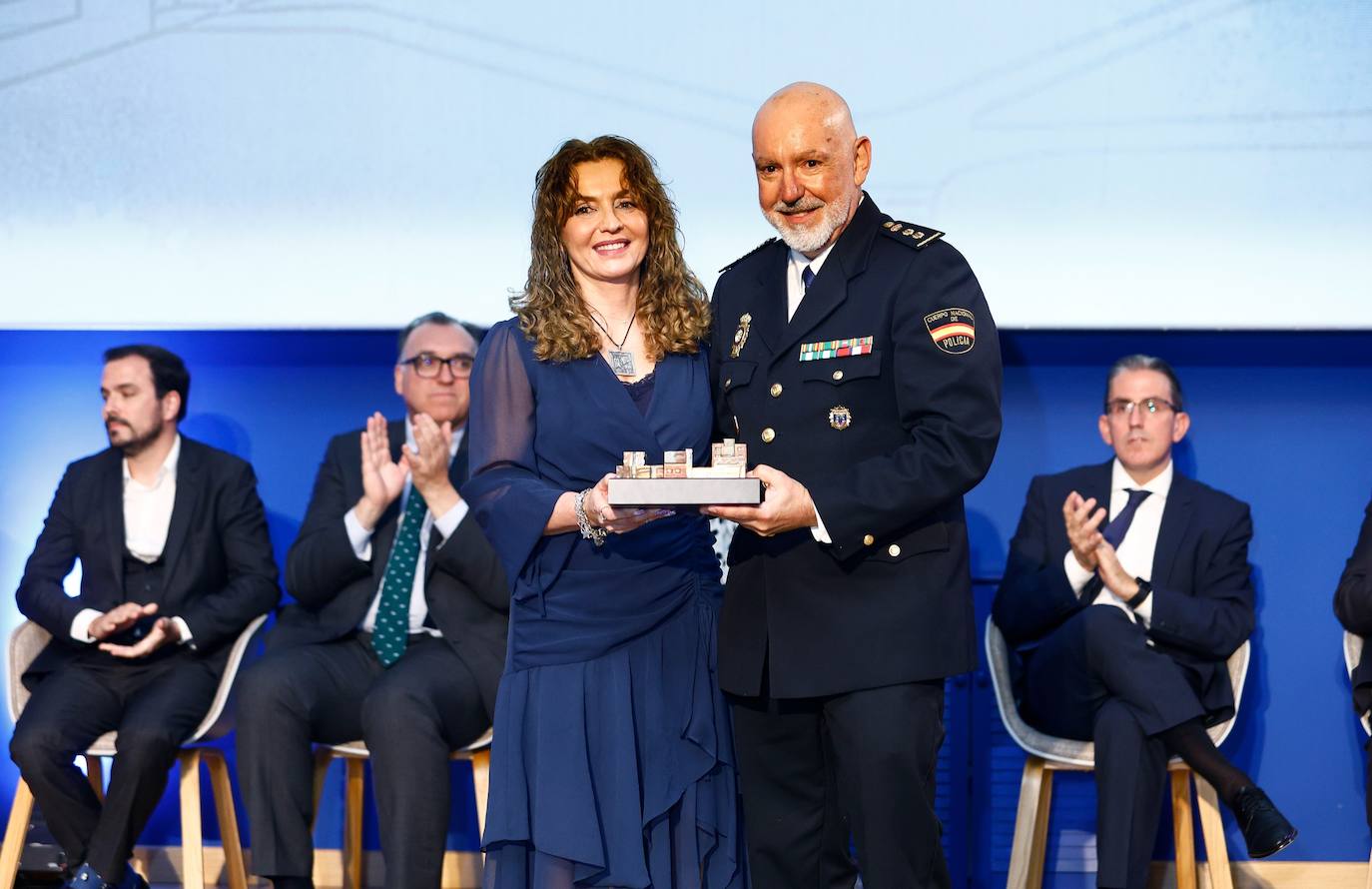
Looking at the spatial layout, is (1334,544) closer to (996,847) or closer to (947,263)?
(996,847)

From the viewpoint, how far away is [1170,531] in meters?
4.21

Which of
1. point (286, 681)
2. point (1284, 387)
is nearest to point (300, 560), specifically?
point (286, 681)

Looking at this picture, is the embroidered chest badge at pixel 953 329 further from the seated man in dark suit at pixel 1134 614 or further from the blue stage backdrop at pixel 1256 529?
the blue stage backdrop at pixel 1256 529

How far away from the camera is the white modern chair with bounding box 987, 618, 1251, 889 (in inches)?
156

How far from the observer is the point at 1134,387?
4.28 m

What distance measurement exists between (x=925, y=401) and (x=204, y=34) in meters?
3.04

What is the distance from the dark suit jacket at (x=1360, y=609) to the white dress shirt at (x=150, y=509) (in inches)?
132

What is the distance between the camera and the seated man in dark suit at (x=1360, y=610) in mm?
3805

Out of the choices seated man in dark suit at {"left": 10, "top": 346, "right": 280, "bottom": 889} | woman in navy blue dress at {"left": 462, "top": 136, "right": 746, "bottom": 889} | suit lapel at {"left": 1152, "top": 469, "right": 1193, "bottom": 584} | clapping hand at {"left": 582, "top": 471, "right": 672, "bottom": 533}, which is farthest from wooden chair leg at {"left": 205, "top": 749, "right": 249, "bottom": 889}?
suit lapel at {"left": 1152, "top": 469, "right": 1193, "bottom": 584}

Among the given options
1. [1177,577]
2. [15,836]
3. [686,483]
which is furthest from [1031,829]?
[15,836]

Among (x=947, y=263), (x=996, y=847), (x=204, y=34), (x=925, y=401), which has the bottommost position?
(x=996, y=847)

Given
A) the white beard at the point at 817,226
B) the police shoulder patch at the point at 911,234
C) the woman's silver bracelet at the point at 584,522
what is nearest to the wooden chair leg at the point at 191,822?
the woman's silver bracelet at the point at 584,522

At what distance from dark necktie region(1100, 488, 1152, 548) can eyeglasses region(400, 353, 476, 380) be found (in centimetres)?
194

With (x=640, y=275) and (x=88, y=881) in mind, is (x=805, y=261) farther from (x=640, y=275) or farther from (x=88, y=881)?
(x=88, y=881)
